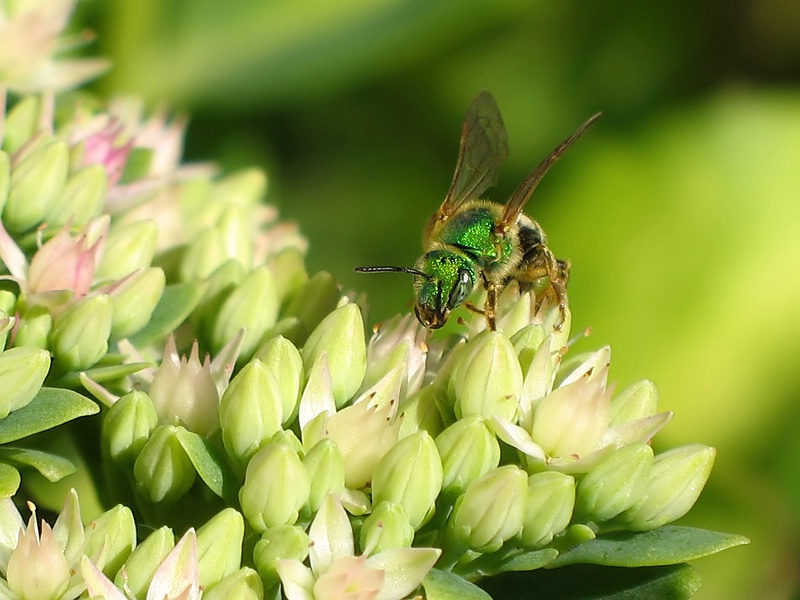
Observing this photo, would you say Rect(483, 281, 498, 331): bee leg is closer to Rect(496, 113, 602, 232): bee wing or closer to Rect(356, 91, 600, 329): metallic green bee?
Rect(356, 91, 600, 329): metallic green bee

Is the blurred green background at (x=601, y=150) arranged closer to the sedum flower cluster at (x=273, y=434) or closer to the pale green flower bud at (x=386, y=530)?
the sedum flower cluster at (x=273, y=434)

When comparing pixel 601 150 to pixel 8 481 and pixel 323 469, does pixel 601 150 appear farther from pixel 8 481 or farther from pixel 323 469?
pixel 8 481

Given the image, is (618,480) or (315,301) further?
(315,301)

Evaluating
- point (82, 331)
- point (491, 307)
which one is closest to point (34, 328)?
point (82, 331)

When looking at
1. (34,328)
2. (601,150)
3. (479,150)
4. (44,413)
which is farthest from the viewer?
(601,150)

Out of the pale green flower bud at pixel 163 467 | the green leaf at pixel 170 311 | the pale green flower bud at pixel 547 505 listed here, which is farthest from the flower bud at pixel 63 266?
the pale green flower bud at pixel 547 505

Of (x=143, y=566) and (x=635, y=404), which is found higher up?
(x=635, y=404)

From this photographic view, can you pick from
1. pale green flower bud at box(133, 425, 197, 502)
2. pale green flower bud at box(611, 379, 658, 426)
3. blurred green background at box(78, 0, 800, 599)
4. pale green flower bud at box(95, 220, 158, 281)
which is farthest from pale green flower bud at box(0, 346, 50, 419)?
blurred green background at box(78, 0, 800, 599)
